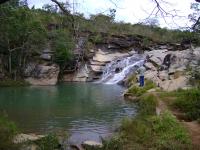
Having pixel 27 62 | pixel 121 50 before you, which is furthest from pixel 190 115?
pixel 121 50

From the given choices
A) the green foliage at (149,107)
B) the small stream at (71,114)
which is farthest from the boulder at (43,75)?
the green foliage at (149,107)

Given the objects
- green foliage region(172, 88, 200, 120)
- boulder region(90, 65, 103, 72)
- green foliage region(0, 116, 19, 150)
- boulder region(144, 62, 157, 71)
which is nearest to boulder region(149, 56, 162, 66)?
boulder region(144, 62, 157, 71)

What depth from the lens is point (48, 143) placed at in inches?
398

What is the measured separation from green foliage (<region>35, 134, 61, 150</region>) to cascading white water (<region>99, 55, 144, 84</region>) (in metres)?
33.0

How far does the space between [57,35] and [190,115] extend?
33.1 metres

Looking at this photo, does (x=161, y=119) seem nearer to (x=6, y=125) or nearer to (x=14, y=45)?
(x=6, y=125)

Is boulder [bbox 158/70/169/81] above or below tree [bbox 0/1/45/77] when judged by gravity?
below

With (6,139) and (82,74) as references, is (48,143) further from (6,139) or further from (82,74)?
(82,74)

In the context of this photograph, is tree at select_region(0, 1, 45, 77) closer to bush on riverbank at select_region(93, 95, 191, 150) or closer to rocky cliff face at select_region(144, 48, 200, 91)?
rocky cliff face at select_region(144, 48, 200, 91)

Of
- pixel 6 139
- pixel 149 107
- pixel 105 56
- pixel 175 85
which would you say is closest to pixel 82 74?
pixel 105 56

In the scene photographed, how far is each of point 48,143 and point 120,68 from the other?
1448 inches

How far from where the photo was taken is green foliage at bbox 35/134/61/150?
9.84 m

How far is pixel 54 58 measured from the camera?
46094 mm

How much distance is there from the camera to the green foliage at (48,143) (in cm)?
984
